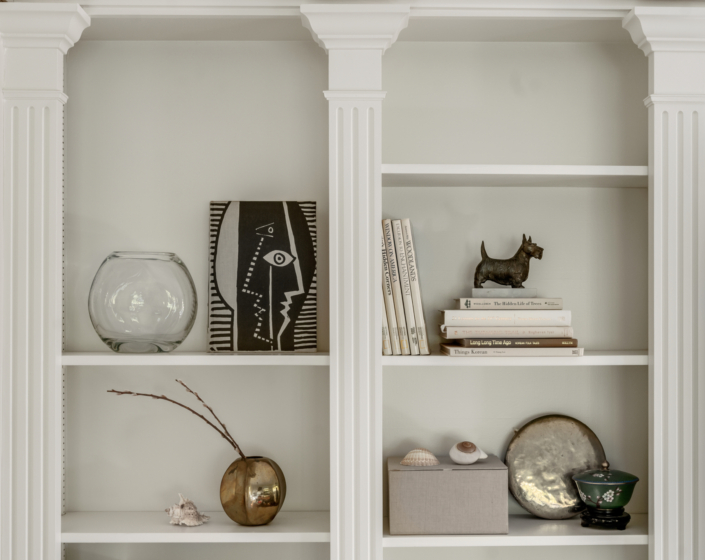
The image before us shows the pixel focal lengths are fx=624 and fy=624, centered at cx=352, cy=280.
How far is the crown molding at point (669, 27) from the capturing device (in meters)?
1.47

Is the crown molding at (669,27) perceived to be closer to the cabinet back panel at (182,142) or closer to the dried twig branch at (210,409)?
the cabinet back panel at (182,142)

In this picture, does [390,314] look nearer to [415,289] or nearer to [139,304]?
[415,289]

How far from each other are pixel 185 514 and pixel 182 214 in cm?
80

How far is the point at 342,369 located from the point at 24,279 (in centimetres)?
78

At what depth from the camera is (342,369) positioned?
58.3 inches

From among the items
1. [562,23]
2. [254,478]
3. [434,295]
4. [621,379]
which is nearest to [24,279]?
[254,478]

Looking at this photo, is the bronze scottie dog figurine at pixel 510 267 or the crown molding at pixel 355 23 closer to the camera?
the crown molding at pixel 355 23

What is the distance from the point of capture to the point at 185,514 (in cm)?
158

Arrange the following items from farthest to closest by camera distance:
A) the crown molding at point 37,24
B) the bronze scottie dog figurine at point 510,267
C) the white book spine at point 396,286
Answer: the bronze scottie dog figurine at point 510,267
the white book spine at point 396,286
the crown molding at point 37,24

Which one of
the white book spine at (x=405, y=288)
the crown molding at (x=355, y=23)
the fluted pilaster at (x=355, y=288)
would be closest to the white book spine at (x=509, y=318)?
the white book spine at (x=405, y=288)

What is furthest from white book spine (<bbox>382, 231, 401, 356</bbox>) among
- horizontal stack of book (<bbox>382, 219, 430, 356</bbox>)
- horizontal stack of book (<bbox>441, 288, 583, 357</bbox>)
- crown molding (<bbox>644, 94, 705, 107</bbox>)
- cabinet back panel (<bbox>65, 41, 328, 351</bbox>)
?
crown molding (<bbox>644, 94, 705, 107</bbox>)

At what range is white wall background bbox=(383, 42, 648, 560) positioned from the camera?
1747mm

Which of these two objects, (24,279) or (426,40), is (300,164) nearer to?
(426,40)

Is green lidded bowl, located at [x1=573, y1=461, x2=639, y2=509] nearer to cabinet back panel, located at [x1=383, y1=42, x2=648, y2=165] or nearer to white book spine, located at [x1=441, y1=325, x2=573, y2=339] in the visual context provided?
white book spine, located at [x1=441, y1=325, x2=573, y2=339]
